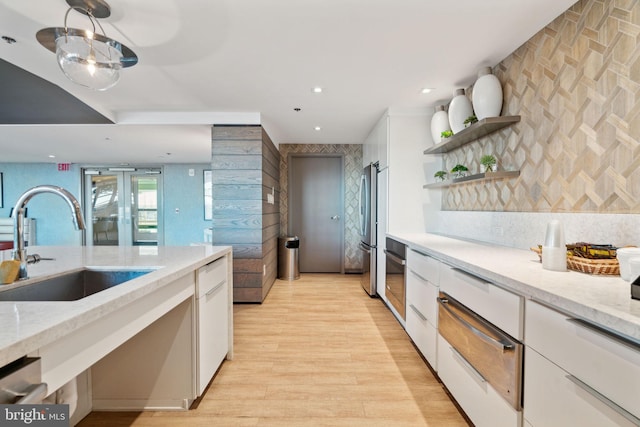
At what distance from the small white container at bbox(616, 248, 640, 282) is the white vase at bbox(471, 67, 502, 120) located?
143 cm

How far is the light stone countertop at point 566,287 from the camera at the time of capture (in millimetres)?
702

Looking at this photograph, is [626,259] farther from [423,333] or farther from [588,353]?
[423,333]

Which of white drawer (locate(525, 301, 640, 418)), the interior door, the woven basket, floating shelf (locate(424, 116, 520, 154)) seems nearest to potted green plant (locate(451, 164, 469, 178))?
floating shelf (locate(424, 116, 520, 154))

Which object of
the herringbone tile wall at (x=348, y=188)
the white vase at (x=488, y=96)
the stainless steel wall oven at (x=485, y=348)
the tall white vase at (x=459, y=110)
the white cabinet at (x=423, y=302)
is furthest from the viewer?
the herringbone tile wall at (x=348, y=188)

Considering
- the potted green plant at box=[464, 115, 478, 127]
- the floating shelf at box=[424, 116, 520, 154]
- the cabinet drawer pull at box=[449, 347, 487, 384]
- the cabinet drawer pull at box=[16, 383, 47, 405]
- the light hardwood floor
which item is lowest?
the light hardwood floor

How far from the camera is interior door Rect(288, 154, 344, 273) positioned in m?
4.91

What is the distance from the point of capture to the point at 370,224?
352cm

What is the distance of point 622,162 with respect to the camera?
126 cm

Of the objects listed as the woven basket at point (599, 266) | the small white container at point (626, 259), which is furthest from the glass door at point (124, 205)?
the small white container at point (626, 259)

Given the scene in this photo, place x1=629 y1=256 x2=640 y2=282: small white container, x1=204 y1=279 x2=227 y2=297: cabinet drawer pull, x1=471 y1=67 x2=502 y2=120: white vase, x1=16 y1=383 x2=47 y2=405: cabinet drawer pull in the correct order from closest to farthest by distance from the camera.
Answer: x1=16 y1=383 x2=47 y2=405: cabinet drawer pull < x1=629 y1=256 x2=640 y2=282: small white container < x1=204 y1=279 x2=227 y2=297: cabinet drawer pull < x1=471 y1=67 x2=502 y2=120: white vase

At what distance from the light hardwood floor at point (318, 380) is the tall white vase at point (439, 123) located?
75.6 inches

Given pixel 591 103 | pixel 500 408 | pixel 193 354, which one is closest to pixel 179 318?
pixel 193 354

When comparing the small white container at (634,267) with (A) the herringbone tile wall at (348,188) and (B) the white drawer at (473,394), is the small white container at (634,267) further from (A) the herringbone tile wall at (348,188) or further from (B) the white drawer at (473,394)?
(A) the herringbone tile wall at (348,188)

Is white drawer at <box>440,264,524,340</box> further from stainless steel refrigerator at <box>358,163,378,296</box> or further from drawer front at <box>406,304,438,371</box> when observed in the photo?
stainless steel refrigerator at <box>358,163,378,296</box>
